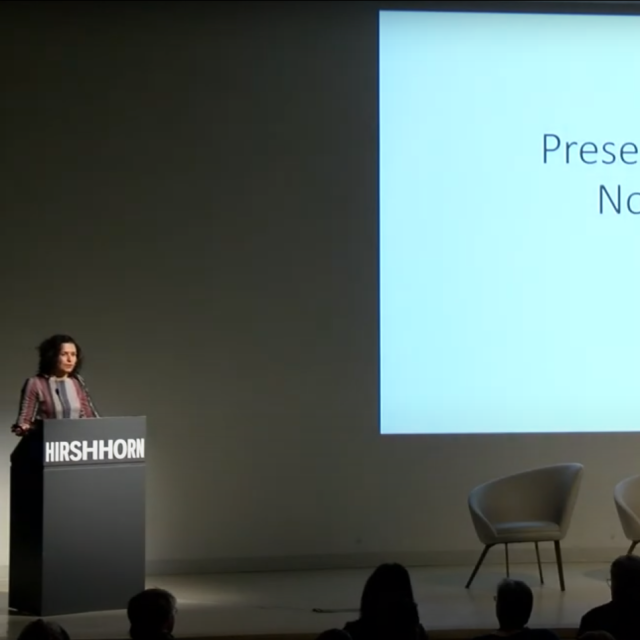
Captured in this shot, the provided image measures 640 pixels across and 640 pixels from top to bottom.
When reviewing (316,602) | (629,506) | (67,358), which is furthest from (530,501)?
(67,358)

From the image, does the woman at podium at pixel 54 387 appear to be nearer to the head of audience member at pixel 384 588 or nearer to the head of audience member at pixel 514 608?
the head of audience member at pixel 384 588

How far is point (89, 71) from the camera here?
279 inches

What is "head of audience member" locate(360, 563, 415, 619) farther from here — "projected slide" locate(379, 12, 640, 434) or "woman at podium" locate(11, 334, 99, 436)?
"projected slide" locate(379, 12, 640, 434)

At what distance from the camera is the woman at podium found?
601 centimetres

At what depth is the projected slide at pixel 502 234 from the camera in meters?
7.21

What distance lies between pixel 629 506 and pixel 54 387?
11.0 ft

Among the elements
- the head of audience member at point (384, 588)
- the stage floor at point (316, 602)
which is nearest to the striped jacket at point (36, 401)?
the stage floor at point (316, 602)

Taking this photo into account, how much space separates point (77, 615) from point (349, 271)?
9.01 ft

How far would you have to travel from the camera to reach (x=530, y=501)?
677cm

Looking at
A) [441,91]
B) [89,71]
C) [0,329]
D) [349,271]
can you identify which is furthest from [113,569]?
[441,91]

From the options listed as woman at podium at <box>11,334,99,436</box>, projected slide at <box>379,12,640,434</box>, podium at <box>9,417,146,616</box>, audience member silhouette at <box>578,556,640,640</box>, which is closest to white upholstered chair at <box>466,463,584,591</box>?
projected slide at <box>379,12,640,434</box>

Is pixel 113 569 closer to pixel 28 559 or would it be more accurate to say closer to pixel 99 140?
pixel 28 559

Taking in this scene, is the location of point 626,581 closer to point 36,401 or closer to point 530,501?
point 530,501

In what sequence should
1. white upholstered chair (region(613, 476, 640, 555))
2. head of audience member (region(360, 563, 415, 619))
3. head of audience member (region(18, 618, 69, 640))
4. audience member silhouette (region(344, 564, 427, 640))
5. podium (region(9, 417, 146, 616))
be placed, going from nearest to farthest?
head of audience member (region(18, 618, 69, 640)), audience member silhouette (region(344, 564, 427, 640)), head of audience member (region(360, 563, 415, 619)), podium (region(9, 417, 146, 616)), white upholstered chair (region(613, 476, 640, 555))
